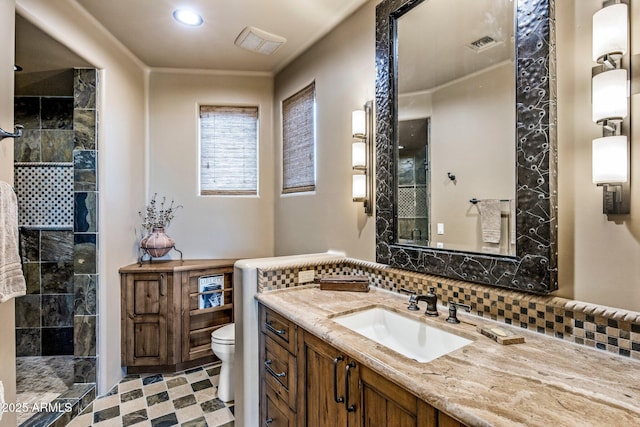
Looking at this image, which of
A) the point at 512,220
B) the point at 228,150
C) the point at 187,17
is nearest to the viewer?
the point at 512,220

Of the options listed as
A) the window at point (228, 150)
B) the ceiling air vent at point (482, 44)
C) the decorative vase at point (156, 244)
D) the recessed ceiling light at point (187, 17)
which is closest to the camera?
the ceiling air vent at point (482, 44)

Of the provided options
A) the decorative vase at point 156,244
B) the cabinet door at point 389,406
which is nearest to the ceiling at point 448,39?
the cabinet door at point 389,406

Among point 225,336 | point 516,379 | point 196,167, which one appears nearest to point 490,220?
point 516,379

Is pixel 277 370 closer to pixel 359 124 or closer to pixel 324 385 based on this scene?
pixel 324 385

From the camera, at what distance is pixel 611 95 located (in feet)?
3.30

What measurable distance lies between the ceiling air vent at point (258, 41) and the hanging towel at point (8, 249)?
5.88 feet

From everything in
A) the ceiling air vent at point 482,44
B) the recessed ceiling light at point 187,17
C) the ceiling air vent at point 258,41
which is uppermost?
the ceiling air vent at point 258,41

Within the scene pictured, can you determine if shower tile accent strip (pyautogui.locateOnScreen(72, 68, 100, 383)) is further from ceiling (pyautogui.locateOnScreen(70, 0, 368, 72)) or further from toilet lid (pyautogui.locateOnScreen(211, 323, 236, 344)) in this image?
toilet lid (pyautogui.locateOnScreen(211, 323, 236, 344))

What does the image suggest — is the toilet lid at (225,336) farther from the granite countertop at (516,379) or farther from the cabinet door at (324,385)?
the granite countertop at (516,379)

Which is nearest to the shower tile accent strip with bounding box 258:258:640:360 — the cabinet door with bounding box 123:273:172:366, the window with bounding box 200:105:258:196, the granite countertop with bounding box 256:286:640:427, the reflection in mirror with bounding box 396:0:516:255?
the granite countertop with bounding box 256:286:640:427

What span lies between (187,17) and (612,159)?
2.49 m

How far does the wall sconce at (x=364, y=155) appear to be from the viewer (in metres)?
2.03

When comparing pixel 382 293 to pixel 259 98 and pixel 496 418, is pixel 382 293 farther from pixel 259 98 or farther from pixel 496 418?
pixel 259 98

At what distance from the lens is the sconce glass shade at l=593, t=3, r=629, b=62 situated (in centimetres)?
101
